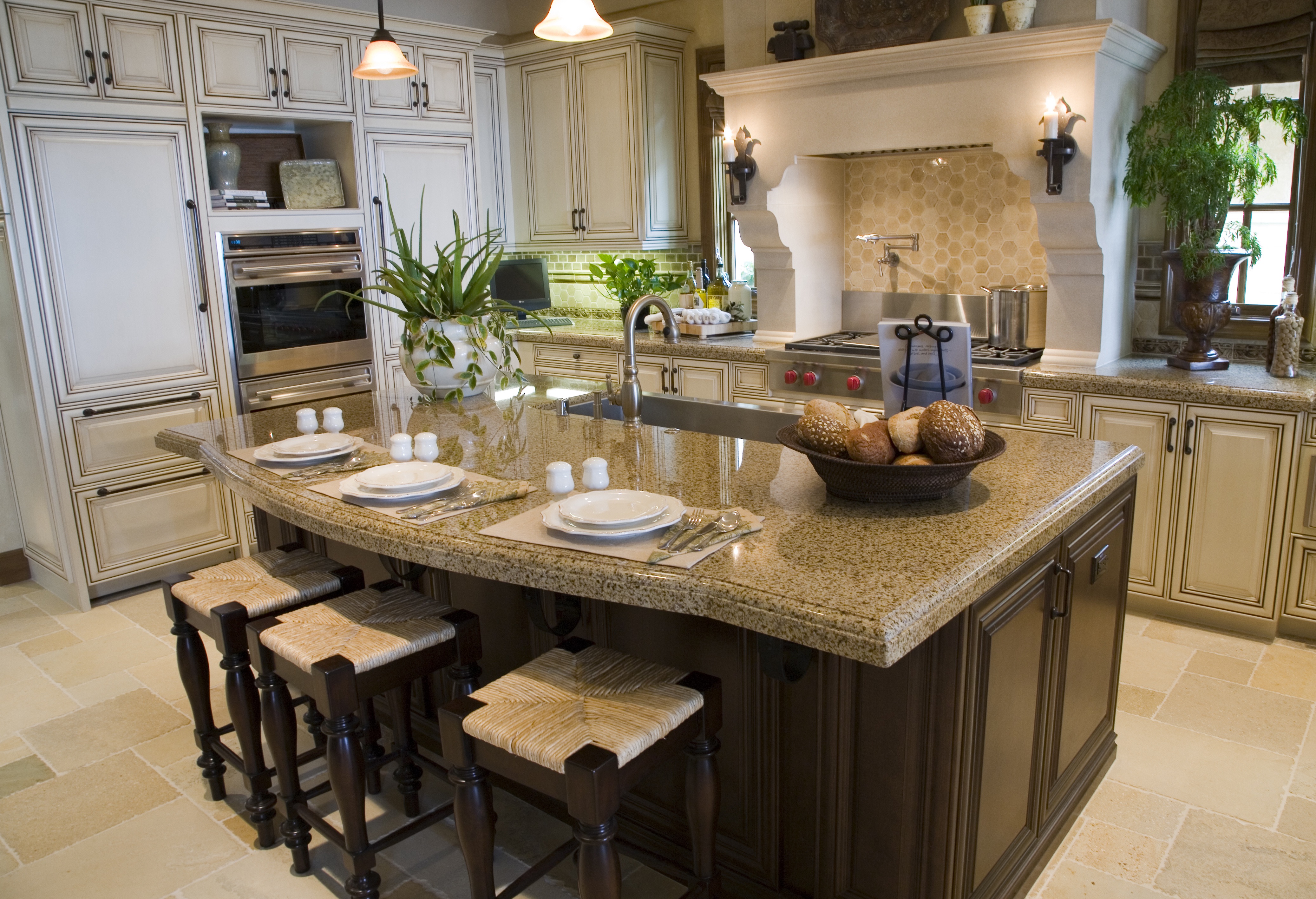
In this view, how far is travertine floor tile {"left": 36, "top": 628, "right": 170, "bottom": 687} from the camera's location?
3.69 metres

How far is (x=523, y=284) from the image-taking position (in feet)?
20.1

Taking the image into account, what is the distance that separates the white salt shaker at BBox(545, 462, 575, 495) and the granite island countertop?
2.1 inches

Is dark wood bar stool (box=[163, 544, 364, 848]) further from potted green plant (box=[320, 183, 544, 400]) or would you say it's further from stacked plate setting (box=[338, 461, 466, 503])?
potted green plant (box=[320, 183, 544, 400])

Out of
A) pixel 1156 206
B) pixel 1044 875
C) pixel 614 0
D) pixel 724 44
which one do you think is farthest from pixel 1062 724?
pixel 614 0

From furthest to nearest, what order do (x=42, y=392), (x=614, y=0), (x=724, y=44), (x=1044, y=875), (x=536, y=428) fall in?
1. (x=614, y=0)
2. (x=724, y=44)
3. (x=42, y=392)
4. (x=536, y=428)
5. (x=1044, y=875)

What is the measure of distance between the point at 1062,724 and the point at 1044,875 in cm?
37

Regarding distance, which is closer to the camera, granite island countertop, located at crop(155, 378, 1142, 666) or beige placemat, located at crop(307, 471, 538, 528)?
granite island countertop, located at crop(155, 378, 1142, 666)

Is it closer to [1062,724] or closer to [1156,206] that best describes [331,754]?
[1062,724]

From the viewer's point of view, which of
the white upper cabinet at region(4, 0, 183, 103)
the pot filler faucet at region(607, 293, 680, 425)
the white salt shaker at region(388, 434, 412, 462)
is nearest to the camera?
the white salt shaker at region(388, 434, 412, 462)

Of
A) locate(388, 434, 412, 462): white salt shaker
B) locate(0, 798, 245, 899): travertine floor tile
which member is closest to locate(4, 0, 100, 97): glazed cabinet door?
locate(388, 434, 412, 462): white salt shaker

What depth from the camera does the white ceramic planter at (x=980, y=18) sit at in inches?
155

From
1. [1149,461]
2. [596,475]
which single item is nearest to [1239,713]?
[1149,461]

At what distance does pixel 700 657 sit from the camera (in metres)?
2.15

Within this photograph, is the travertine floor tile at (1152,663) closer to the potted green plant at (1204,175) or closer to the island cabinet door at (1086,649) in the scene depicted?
the island cabinet door at (1086,649)
